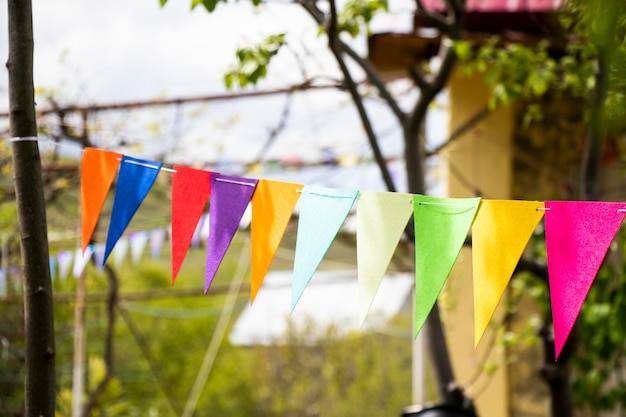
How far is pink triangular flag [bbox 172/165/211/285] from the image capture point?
2645 mm

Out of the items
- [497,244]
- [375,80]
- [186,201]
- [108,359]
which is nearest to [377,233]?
[497,244]

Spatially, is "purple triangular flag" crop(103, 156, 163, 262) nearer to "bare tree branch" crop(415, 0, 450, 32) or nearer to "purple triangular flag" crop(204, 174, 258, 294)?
"purple triangular flag" crop(204, 174, 258, 294)

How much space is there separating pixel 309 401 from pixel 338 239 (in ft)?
20.6

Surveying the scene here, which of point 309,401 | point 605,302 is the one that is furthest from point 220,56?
point 309,401

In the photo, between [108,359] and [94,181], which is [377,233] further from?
[108,359]

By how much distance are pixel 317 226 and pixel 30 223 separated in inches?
29.8

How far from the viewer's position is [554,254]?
85.0 inches

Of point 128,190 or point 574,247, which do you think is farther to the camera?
point 128,190

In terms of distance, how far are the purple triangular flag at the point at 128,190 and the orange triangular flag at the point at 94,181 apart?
51 millimetres

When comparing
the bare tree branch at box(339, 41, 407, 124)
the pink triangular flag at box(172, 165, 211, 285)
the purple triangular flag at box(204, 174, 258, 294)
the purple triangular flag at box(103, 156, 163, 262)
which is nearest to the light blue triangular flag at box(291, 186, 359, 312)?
the purple triangular flag at box(204, 174, 258, 294)

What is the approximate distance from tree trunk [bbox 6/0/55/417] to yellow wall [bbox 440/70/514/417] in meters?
2.97

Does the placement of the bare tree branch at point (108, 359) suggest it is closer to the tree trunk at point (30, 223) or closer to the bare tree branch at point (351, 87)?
the bare tree branch at point (351, 87)

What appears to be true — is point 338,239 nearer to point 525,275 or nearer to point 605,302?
point 525,275

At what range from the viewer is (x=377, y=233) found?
93.1 inches
